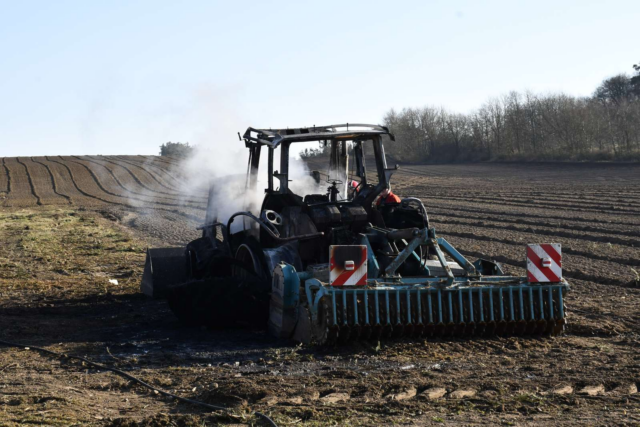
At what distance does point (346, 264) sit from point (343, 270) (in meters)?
0.07

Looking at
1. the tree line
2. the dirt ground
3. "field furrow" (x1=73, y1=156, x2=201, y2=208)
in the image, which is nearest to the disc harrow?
the dirt ground

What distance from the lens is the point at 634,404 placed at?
529 cm

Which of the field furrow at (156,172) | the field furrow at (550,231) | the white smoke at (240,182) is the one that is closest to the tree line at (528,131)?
the field furrow at (156,172)

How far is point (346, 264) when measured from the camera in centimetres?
739

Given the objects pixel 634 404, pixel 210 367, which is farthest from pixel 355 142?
pixel 634 404

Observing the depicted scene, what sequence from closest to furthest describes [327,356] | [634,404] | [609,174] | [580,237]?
[634,404]
[327,356]
[580,237]
[609,174]

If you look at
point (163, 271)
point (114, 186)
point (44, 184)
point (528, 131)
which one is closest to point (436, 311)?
point (163, 271)

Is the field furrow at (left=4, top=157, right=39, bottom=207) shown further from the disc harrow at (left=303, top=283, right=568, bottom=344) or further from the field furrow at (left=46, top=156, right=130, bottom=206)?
the disc harrow at (left=303, top=283, right=568, bottom=344)

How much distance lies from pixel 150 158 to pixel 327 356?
49418 millimetres

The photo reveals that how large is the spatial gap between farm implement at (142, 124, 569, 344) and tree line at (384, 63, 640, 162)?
43.7 meters

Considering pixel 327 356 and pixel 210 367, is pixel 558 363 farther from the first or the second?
pixel 210 367

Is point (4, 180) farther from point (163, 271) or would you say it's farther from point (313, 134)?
point (313, 134)

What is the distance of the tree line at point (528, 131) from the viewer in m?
53.9

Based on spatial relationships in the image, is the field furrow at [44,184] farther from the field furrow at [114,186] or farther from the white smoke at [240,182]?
the white smoke at [240,182]
